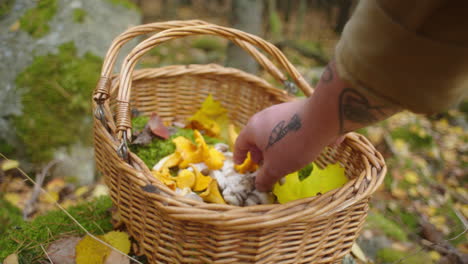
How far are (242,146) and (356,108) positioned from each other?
1.65 feet

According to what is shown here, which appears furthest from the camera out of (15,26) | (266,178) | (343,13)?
(343,13)

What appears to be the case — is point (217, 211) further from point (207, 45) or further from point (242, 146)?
point (207, 45)

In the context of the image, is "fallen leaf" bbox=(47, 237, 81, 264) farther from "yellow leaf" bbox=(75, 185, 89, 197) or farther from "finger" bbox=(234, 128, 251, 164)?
"yellow leaf" bbox=(75, 185, 89, 197)

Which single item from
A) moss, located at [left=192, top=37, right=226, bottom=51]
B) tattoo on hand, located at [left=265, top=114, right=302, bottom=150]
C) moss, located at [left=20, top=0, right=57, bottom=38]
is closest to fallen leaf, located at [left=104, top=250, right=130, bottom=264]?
tattoo on hand, located at [left=265, top=114, right=302, bottom=150]

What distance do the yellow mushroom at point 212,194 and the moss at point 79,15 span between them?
2048 millimetres

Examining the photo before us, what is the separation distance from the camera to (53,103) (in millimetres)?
2088

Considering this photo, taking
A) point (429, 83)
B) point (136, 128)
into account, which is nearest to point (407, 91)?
point (429, 83)

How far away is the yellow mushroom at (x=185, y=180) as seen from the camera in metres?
1.25

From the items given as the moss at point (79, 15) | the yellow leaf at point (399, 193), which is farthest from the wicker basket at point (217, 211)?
the moss at point (79, 15)

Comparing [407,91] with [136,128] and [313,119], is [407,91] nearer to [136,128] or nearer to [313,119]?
[313,119]

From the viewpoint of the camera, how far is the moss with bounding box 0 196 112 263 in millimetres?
1181

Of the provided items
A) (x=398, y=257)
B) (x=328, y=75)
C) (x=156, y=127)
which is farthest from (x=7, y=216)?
(x=398, y=257)

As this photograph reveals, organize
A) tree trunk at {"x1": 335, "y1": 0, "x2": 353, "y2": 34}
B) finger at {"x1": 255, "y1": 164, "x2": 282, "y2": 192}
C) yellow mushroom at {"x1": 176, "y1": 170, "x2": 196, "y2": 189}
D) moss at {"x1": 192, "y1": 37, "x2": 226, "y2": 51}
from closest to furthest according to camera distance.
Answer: finger at {"x1": 255, "y1": 164, "x2": 282, "y2": 192}
yellow mushroom at {"x1": 176, "y1": 170, "x2": 196, "y2": 189}
moss at {"x1": 192, "y1": 37, "x2": 226, "y2": 51}
tree trunk at {"x1": 335, "y1": 0, "x2": 353, "y2": 34}

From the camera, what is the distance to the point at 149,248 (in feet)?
3.27
